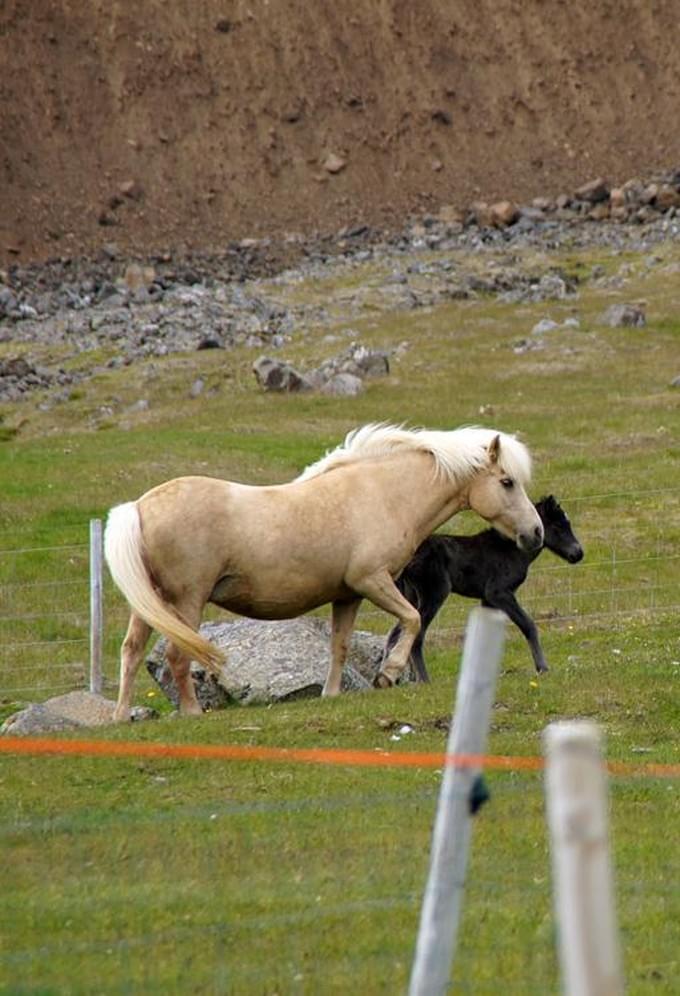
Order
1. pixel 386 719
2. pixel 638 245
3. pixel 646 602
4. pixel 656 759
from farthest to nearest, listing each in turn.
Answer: pixel 638 245, pixel 646 602, pixel 386 719, pixel 656 759

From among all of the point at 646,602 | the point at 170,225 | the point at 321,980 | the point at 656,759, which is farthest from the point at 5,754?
the point at 170,225

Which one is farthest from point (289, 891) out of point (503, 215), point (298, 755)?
point (503, 215)

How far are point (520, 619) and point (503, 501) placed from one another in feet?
4.34

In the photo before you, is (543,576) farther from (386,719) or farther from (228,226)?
(228,226)

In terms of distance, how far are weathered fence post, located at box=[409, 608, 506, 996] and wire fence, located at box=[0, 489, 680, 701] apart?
14.6 metres

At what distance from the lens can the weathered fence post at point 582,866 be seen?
16.1 ft

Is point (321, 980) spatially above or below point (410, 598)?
above

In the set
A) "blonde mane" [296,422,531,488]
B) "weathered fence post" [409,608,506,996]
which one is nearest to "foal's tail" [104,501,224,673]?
"blonde mane" [296,422,531,488]

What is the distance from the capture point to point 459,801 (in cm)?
606

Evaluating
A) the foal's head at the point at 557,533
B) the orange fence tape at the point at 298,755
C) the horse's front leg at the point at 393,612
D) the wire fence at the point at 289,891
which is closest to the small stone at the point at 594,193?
the foal's head at the point at 557,533

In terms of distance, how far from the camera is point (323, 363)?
4891 cm

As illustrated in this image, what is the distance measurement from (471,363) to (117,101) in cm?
4577

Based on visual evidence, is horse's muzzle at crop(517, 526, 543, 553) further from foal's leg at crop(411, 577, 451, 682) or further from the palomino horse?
foal's leg at crop(411, 577, 451, 682)

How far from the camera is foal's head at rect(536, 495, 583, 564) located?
1878cm
